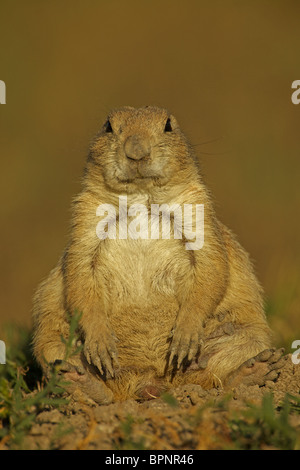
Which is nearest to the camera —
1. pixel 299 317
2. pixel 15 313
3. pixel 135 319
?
pixel 135 319

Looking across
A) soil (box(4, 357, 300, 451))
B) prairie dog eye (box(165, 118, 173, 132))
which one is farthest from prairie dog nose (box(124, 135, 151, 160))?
soil (box(4, 357, 300, 451))

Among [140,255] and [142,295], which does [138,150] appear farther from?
[142,295]

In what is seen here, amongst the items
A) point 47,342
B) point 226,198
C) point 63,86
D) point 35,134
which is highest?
point 63,86

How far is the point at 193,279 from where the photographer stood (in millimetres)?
5254

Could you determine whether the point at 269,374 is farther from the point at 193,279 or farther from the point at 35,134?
the point at 35,134

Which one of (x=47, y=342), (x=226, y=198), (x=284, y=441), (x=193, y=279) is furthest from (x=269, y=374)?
(x=226, y=198)

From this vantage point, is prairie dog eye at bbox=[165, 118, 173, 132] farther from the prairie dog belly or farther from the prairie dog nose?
the prairie dog belly

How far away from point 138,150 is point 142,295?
1.05 m

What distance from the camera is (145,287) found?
5.23 m

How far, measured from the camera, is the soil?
12.4ft

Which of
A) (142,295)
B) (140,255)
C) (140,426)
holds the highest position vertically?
(140,255)

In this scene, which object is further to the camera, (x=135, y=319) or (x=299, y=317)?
(x=299, y=317)

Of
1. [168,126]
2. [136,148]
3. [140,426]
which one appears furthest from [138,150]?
[140,426]
